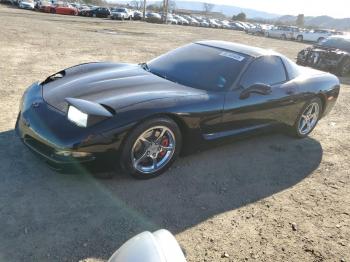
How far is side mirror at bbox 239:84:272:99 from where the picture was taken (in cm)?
438

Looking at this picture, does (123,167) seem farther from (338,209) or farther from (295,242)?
(338,209)

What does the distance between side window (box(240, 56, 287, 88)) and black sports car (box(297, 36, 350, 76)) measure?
28.5 ft

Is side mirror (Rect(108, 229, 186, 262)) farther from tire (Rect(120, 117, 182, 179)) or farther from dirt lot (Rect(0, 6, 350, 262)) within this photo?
tire (Rect(120, 117, 182, 179))

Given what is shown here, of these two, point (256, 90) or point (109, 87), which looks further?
point (256, 90)

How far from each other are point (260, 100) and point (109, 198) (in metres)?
2.27

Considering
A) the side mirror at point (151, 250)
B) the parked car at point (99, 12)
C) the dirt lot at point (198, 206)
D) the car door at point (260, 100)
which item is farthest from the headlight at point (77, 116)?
the parked car at point (99, 12)

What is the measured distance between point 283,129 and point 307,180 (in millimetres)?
1080

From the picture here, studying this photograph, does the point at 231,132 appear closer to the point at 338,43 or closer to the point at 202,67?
the point at 202,67

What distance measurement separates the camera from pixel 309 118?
5703 millimetres

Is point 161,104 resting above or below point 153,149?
above

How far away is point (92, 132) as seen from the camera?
3344 mm

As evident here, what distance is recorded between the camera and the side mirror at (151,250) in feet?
5.18

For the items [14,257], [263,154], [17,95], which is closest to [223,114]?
[263,154]

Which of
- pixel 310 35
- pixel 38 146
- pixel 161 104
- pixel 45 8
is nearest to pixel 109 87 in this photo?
pixel 161 104
